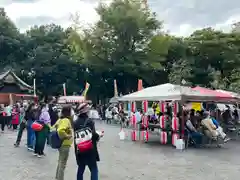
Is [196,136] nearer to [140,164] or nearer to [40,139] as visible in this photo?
[140,164]

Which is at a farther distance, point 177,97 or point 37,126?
point 177,97

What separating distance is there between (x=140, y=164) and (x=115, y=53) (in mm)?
35686

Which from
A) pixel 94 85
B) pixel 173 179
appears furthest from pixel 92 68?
pixel 173 179

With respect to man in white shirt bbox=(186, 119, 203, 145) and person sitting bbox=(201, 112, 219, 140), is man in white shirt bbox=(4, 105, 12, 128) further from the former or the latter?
person sitting bbox=(201, 112, 219, 140)

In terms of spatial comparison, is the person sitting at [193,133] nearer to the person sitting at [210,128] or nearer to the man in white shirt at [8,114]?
the person sitting at [210,128]

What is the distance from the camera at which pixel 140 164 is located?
437 inches

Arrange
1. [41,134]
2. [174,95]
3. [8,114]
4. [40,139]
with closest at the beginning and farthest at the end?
[40,139]
[41,134]
[174,95]
[8,114]

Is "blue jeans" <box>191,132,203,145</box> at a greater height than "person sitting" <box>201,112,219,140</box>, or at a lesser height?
lesser

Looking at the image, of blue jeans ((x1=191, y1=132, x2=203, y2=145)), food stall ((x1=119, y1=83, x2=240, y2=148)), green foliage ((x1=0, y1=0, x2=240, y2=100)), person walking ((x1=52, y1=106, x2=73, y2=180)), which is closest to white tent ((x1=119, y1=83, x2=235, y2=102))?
food stall ((x1=119, y1=83, x2=240, y2=148))

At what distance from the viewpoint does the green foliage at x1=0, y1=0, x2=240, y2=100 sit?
42.5 meters

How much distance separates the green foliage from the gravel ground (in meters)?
24.2

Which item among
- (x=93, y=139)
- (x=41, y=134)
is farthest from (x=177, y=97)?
(x=93, y=139)

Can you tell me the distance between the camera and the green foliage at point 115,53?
1672 inches

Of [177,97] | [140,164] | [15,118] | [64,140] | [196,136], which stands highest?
[177,97]
